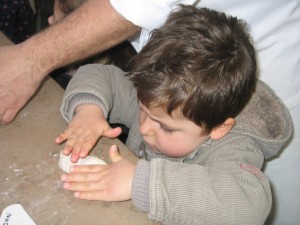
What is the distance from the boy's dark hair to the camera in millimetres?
718

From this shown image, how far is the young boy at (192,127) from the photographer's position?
0.67 metres

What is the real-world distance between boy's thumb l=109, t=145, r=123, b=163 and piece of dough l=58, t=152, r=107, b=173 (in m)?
0.02

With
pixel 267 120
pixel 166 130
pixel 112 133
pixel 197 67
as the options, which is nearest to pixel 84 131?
pixel 112 133

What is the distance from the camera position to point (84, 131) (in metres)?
0.81

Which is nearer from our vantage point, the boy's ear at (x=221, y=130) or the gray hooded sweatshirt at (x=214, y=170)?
the gray hooded sweatshirt at (x=214, y=170)

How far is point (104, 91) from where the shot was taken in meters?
0.92

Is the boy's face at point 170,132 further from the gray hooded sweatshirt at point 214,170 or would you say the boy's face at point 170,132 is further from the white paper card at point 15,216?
the white paper card at point 15,216

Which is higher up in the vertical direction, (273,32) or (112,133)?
(273,32)

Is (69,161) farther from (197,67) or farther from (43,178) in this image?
(197,67)

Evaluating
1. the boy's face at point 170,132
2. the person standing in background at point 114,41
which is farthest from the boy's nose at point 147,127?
the person standing in background at point 114,41

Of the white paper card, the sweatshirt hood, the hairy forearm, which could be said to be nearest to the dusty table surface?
the white paper card

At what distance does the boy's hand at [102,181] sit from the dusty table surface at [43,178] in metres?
0.01

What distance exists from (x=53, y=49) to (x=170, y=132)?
36cm

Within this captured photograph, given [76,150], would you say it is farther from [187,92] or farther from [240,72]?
[240,72]
